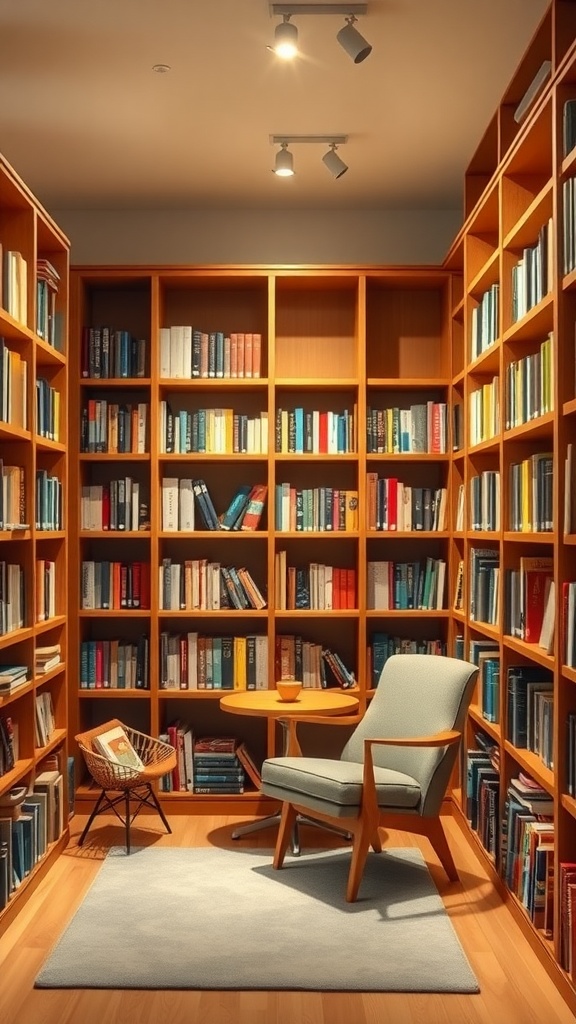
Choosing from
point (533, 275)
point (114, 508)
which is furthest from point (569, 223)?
point (114, 508)

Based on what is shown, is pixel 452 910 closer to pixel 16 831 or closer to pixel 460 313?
pixel 16 831

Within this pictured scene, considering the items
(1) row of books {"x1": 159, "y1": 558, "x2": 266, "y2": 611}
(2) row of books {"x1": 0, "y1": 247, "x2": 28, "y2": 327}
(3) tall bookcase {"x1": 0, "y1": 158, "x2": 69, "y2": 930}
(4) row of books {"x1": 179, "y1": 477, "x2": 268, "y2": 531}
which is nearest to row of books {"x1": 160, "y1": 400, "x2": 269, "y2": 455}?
(4) row of books {"x1": 179, "y1": 477, "x2": 268, "y2": 531}

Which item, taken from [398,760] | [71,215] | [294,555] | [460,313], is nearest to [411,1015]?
[398,760]

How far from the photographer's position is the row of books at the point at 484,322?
4234 millimetres

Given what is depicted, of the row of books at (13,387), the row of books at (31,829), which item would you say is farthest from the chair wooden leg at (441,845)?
the row of books at (13,387)

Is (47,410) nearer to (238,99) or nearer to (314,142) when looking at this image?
(238,99)

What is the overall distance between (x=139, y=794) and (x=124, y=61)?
11.1ft

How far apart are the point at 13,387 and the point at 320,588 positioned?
207 cm

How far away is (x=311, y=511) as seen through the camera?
207 inches

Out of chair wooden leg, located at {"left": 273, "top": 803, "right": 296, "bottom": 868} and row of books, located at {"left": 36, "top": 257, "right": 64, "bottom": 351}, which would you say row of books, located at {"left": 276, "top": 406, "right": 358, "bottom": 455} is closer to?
row of books, located at {"left": 36, "top": 257, "right": 64, "bottom": 351}

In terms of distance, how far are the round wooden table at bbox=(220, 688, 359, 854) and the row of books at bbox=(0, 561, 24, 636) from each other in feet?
3.41

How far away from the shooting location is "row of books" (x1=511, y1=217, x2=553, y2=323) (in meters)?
3.30

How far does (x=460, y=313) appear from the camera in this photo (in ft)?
17.0

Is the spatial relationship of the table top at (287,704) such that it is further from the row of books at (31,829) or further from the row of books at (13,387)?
the row of books at (13,387)
